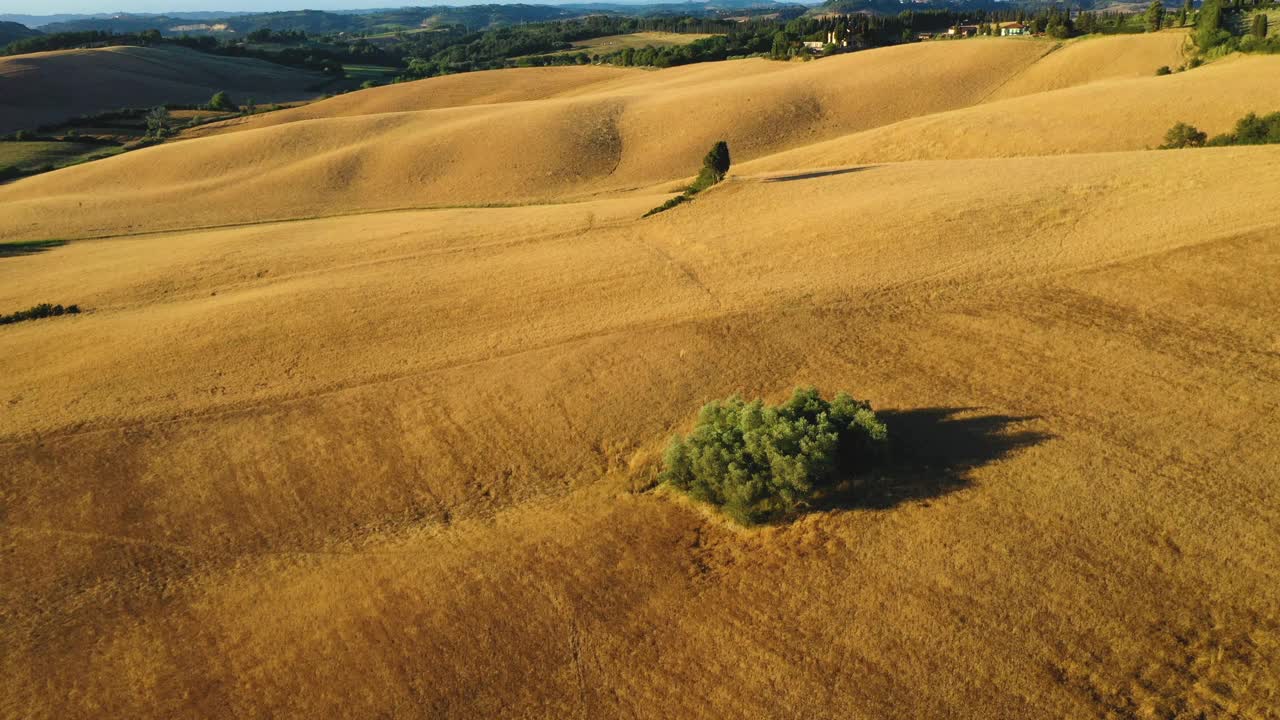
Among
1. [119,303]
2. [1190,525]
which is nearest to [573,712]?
[1190,525]

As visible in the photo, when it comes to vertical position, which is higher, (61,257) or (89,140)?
(89,140)

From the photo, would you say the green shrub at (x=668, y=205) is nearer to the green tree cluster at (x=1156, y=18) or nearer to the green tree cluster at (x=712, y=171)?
the green tree cluster at (x=712, y=171)

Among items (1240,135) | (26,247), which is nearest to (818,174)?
(1240,135)

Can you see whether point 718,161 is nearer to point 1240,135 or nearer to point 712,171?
point 712,171

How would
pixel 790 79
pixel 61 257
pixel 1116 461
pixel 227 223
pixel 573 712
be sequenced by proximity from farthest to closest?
pixel 790 79
pixel 227 223
pixel 61 257
pixel 1116 461
pixel 573 712

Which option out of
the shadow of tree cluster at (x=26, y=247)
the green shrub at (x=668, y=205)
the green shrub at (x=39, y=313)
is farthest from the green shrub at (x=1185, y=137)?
the shadow of tree cluster at (x=26, y=247)

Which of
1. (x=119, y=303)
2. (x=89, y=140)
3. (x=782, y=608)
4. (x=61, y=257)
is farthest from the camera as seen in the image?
(x=89, y=140)

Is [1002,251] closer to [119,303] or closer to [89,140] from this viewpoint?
[119,303]
